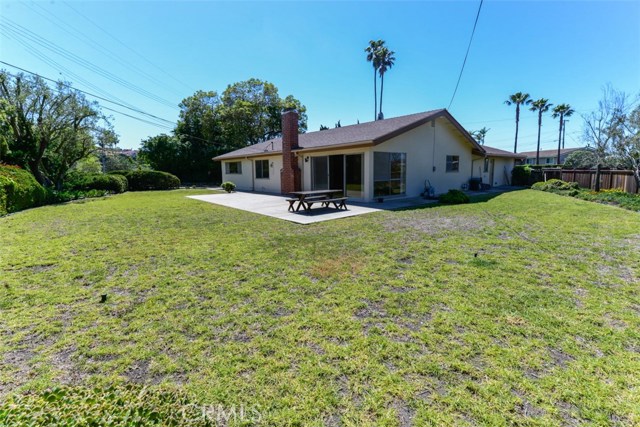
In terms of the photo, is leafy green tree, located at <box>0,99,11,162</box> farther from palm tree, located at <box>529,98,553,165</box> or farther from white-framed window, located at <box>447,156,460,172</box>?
palm tree, located at <box>529,98,553,165</box>

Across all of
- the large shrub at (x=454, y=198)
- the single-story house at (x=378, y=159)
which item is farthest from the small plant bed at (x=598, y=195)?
the large shrub at (x=454, y=198)

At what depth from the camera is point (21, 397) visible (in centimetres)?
202

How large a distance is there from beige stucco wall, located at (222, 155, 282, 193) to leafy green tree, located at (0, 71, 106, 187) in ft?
29.2

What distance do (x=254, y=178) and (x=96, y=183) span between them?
359 inches

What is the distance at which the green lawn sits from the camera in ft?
6.64

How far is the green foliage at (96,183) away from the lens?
655 inches

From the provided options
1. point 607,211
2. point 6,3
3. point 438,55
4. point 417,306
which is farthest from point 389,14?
point 6,3

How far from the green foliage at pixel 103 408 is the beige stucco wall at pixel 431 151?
35.1 feet

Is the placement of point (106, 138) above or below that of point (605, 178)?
above

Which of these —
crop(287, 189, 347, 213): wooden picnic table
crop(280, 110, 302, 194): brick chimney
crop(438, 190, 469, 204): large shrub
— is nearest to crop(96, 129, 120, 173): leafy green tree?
crop(280, 110, 302, 194): brick chimney

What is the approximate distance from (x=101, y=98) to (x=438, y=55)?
1926 cm

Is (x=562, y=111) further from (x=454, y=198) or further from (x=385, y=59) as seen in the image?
(x=454, y=198)

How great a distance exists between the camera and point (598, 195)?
13023mm

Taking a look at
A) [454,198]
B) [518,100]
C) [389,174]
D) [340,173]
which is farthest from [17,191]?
[518,100]
